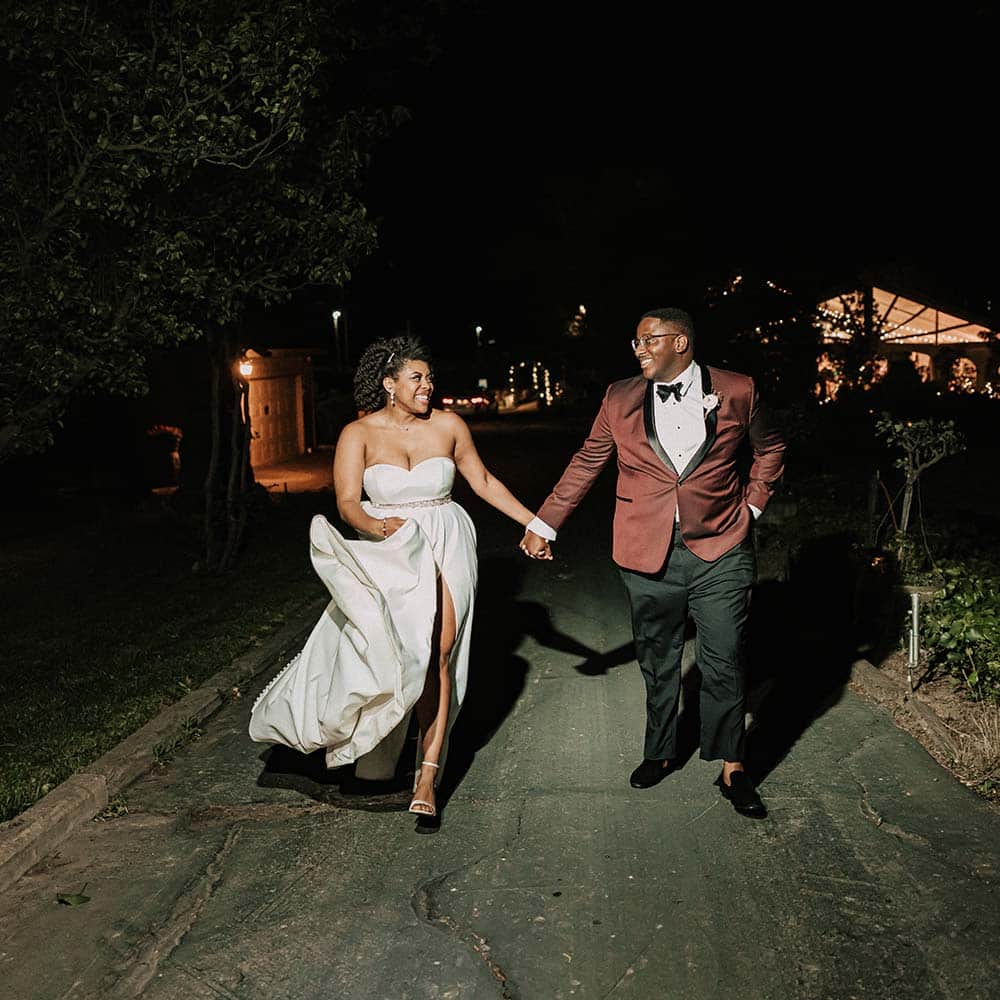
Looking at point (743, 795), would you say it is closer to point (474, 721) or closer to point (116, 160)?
point (474, 721)

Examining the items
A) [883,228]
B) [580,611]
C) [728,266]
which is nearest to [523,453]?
[728,266]

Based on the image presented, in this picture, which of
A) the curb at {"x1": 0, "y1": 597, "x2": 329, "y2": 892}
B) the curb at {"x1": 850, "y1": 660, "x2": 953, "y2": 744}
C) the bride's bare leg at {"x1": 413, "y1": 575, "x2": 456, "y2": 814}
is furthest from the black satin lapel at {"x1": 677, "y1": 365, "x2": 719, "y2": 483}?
the curb at {"x1": 0, "y1": 597, "x2": 329, "y2": 892}

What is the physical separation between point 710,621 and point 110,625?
21.5 ft

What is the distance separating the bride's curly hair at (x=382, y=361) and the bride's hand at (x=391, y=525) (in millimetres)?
659

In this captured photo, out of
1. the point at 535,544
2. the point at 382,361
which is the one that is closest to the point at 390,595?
the point at 535,544

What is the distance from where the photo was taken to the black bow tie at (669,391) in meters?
5.28

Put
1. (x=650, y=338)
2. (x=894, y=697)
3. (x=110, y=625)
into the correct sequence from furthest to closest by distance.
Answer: (x=110, y=625)
(x=894, y=697)
(x=650, y=338)

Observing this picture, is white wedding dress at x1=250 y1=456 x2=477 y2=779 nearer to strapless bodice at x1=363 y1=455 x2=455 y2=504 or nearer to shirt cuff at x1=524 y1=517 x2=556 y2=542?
strapless bodice at x1=363 y1=455 x2=455 y2=504

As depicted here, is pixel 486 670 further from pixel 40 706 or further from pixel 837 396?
pixel 837 396

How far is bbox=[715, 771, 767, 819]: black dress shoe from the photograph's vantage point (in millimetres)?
5043

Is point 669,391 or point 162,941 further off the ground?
point 669,391

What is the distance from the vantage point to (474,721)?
6.76 m

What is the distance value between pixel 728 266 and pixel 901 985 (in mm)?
17801

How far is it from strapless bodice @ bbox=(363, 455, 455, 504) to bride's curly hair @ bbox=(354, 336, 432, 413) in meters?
0.41
